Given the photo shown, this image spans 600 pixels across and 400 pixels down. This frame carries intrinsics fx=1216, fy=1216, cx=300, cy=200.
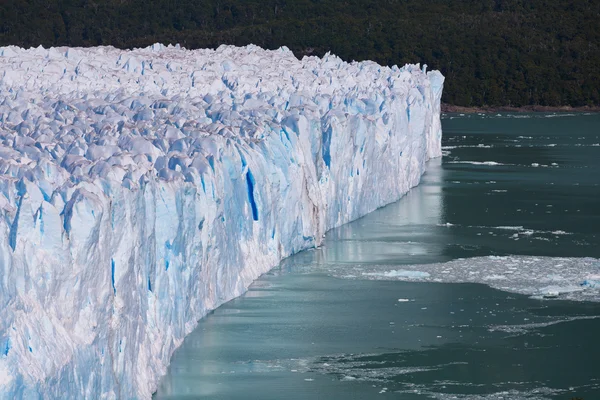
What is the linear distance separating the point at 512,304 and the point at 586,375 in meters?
2.51

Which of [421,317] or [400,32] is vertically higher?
[400,32]

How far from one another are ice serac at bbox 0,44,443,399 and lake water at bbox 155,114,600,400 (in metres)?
0.42

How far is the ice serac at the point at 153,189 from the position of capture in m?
8.44

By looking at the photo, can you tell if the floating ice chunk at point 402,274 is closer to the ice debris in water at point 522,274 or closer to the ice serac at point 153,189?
the ice debris in water at point 522,274

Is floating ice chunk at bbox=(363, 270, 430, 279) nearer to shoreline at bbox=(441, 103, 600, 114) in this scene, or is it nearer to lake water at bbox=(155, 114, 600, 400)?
lake water at bbox=(155, 114, 600, 400)

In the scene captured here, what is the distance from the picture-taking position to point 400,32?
6272 centimetres

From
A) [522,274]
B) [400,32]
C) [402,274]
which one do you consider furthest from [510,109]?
[402,274]

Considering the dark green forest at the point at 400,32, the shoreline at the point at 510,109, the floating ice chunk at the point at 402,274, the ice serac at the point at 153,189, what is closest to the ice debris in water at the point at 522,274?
the floating ice chunk at the point at 402,274

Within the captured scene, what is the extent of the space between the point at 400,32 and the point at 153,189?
174 ft

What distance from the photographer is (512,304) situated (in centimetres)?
1395

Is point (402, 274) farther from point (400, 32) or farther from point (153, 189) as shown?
point (400, 32)

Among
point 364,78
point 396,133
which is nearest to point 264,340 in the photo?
point 396,133

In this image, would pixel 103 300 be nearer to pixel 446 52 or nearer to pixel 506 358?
pixel 506 358

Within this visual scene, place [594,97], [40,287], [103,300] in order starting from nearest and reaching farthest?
[40,287]
[103,300]
[594,97]
